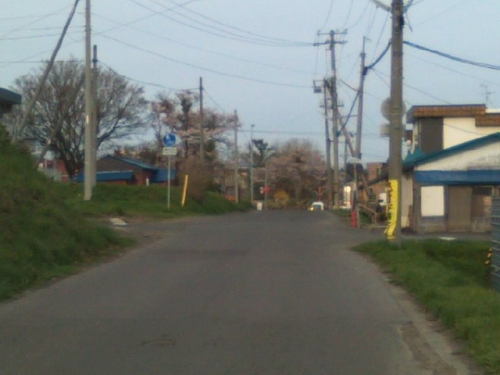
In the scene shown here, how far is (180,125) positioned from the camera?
223 feet

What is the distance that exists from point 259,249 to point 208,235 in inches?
176

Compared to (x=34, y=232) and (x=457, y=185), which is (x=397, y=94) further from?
(x=457, y=185)

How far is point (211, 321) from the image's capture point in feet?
37.4

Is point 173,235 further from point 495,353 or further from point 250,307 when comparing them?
point 495,353

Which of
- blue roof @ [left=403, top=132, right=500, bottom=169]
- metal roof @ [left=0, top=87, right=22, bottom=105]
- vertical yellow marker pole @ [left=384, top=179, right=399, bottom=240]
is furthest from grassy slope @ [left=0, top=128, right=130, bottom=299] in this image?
blue roof @ [left=403, top=132, right=500, bottom=169]

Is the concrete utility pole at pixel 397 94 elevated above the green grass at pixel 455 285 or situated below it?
above

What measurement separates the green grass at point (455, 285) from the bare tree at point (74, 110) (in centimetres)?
2919

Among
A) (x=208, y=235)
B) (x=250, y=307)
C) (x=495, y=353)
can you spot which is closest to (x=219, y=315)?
(x=250, y=307)

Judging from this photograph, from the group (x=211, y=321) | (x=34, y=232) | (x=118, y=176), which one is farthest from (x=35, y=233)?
(x=118, y=176)

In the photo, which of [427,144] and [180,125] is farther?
[180,125]

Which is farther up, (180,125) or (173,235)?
(180,125)

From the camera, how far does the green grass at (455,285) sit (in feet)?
30.7

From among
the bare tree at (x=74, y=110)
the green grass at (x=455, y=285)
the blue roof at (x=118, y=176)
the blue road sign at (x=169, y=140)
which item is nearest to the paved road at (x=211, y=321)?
the green grass at (x=455, y=285)

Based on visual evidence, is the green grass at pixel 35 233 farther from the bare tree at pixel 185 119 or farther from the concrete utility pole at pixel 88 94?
the bare tree at pixel 185 119
